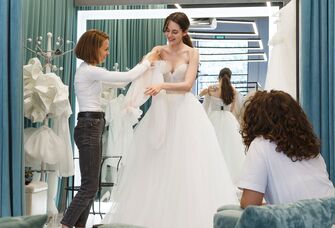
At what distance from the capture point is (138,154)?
125 inches

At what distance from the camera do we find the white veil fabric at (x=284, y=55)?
364 cm

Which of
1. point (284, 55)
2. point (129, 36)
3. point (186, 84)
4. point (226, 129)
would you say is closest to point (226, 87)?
point (226, 129)

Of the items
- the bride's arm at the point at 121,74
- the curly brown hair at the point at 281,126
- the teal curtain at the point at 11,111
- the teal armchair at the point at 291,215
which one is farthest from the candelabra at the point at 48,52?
the teal armchair at the point at 291,215

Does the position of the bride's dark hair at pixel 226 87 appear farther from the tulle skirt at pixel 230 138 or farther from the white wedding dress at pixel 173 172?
the white wedding dress at pixel 173 172

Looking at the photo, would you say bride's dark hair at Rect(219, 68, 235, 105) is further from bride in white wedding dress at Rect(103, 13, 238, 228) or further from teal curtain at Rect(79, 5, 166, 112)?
bride in white wedding dress at Rect(103, 13, 238, 228)

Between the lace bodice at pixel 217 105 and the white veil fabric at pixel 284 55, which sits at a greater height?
the white veil fabric at pixel 284 55

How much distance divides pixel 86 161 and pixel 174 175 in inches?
21.9

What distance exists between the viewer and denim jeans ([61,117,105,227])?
292 centimetres

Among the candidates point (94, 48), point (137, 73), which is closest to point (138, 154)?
point (137, 73)

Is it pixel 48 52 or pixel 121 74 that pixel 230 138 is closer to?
pixel 121 74

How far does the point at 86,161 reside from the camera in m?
2.94

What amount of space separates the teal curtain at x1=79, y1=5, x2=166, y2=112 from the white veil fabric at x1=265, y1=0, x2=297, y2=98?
3.27 ft

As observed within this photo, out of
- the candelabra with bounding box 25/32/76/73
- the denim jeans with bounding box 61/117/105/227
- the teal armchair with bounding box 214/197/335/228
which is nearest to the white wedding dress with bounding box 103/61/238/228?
the denim jeans with bounding box 61/117/105/227

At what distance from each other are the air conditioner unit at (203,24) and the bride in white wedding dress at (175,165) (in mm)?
1080
